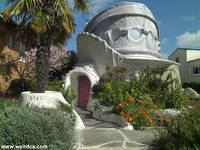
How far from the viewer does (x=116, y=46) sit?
23438mm

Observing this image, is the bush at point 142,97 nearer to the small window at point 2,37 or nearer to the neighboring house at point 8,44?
the neighboring house at point 8,44

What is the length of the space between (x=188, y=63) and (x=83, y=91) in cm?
2429

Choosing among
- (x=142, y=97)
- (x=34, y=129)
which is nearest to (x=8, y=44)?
(x=142, y=97)

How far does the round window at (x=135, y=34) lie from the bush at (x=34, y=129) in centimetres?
1795

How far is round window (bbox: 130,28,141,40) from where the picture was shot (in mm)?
23625

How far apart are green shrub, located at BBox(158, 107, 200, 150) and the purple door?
1597cm

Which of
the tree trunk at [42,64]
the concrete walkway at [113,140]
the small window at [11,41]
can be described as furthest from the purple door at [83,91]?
the concrete walkway at [113,140]

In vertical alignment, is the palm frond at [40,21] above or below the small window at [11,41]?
below

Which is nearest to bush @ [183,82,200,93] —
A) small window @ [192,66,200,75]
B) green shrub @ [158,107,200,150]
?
small window @ [192,66,200,75]

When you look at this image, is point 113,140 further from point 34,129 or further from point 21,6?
point 21,6

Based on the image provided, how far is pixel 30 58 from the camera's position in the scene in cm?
2189

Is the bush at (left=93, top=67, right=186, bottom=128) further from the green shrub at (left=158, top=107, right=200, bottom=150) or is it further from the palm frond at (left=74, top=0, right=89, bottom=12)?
the green shrub at (left=158, top=107, right=200, bottom=150)

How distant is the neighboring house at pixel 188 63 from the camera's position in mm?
41869

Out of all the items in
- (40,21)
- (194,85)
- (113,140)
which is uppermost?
(40,21)
